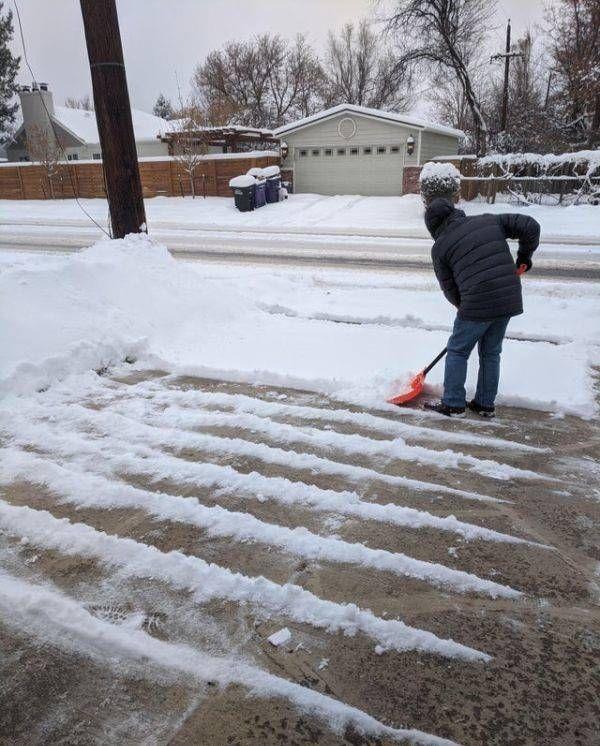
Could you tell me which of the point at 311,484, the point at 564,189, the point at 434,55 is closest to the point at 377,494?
the point at 311,484

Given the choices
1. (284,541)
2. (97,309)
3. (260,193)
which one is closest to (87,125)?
(260,193)

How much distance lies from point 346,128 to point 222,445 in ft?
74.6

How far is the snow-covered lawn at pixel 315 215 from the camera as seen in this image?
15.5 m

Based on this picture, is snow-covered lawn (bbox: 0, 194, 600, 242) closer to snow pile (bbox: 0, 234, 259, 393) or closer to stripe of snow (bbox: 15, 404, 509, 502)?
snow pile (bbox: 0, 234, 259, 393)

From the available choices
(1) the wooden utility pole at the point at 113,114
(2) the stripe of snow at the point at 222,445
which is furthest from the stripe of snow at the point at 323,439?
(1) the wooden utility pole at the point at 113,114

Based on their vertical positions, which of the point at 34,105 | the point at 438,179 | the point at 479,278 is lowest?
the point at 479,278

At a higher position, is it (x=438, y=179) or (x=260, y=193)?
(x=438, y=179)

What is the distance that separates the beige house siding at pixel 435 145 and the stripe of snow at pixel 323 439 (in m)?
21.5

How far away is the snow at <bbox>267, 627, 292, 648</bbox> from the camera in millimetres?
2059

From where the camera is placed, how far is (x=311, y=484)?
3096mm

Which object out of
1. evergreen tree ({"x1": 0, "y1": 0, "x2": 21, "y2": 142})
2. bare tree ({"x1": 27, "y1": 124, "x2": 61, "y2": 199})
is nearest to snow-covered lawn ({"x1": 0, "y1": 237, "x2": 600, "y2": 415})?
A: bare tree ({"x1": 27, "y1": 124, "x2": 61, "y2": 199})

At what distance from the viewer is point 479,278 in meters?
3.55

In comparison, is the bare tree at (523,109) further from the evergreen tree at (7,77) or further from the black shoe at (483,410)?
the evergreen tree at (7,77)

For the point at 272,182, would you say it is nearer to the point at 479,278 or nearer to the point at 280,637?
the point at 479,278
